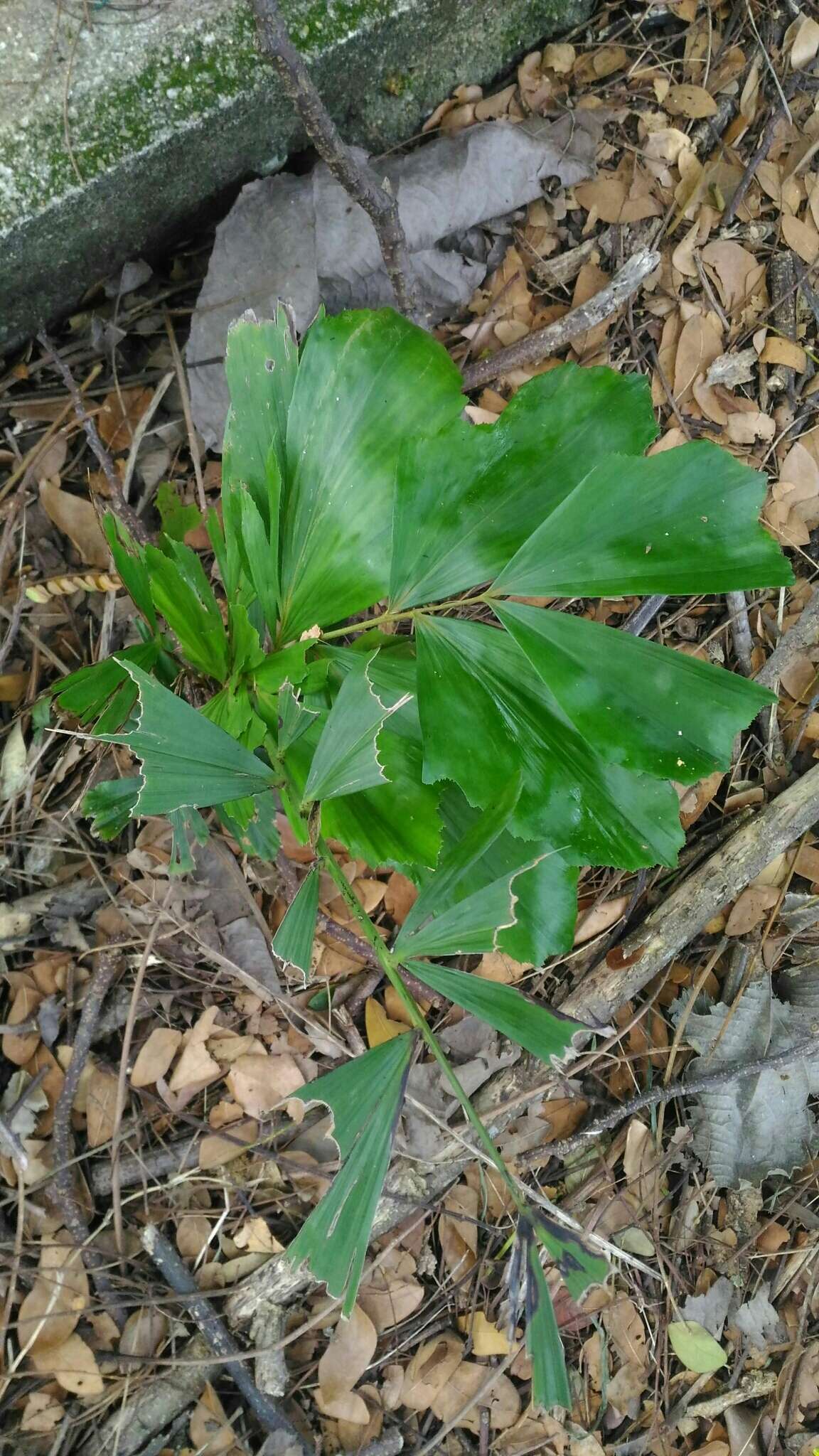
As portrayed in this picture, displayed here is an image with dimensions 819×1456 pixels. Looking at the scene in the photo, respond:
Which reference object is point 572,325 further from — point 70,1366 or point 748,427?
point 70,1366

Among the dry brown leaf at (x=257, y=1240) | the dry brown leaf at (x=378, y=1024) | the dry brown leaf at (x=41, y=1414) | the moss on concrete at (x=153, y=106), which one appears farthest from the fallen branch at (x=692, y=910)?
the moss on concrete at (x=153, y=106)

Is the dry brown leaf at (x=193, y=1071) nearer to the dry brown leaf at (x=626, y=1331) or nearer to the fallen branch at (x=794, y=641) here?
the dry brown leaf at (x=626, y=1331)

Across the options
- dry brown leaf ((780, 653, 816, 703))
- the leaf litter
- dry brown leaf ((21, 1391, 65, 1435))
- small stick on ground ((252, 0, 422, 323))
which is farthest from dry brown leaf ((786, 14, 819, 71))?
dry brown leaf ((21, 1391, 65, 1435))

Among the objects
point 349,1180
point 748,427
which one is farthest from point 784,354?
point 349,1180

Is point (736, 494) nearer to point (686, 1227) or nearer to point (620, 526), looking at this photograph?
point (620, 526)

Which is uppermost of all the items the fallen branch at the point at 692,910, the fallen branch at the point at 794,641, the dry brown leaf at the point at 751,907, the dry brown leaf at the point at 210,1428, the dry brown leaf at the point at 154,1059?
the fallen branch at the point at 794,641

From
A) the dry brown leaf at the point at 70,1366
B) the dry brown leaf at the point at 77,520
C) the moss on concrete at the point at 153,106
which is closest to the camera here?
the moss on concrete at the point at 153,106

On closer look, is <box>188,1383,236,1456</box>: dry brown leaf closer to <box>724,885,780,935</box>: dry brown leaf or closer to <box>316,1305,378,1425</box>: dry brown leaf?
<box>316,1305,378,1425</box>: dry brown leaf
